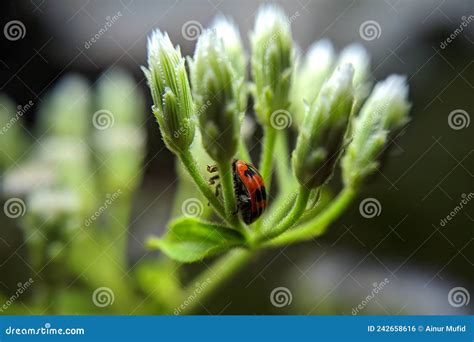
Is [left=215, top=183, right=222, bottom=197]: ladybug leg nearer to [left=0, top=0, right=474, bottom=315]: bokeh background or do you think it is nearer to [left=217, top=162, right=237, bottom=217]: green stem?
[left=217, top=162, right=237, bottom=217]: green stem

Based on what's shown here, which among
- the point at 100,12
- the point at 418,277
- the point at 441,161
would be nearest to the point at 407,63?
the point at 441,161

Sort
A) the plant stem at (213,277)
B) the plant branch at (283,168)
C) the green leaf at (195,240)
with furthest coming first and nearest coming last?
1. the plant stem at (213,277)
2. the plant branch at (283,168)
3. the green leaf at (195,240)

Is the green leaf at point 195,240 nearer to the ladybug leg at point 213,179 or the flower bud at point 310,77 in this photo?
the ladybug leg at point 213,179

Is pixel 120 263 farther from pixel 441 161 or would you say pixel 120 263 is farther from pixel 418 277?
pixel 441 161

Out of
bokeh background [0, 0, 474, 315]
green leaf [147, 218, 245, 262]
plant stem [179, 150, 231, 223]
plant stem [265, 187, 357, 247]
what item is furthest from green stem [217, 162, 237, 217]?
bokeh background [0, 0, 474, 315]

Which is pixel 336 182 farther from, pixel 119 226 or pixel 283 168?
pixel 119 226

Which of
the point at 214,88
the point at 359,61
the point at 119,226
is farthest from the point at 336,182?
the point at 214,88

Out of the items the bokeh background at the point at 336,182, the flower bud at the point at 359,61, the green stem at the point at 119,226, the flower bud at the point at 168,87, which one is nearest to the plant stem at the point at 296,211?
the flower bud at the point at 168,87
